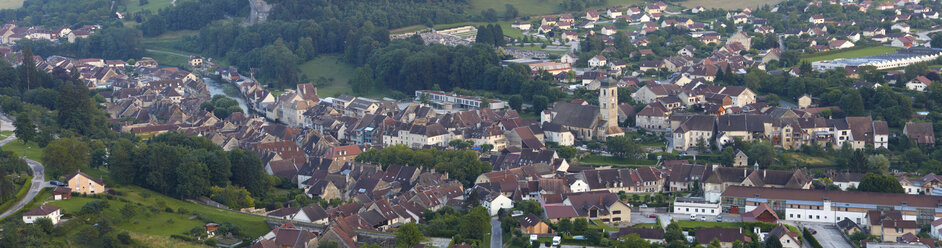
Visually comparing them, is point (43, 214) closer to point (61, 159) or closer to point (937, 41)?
point (61, 159)

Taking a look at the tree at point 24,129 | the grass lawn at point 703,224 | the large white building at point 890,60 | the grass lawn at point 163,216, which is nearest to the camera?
the grass lawn at point 163,216

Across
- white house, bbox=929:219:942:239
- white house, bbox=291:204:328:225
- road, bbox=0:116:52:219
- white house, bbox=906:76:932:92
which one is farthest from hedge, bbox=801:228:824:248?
road, bbox=0:116:52:219

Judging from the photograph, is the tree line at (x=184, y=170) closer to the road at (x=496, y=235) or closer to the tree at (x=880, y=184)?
the road at (x=496, y=235)

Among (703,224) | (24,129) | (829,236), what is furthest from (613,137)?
(24,129)

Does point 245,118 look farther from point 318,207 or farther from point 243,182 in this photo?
point 318,207

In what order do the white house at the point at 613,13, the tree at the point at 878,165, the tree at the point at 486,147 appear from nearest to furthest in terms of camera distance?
the tree at the point at 878,165, the tree at the point at 486,147, the white house at the point at 613,13

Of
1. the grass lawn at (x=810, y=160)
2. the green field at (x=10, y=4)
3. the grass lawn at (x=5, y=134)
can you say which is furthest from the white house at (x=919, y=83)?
the green field at (x=10, y=4)

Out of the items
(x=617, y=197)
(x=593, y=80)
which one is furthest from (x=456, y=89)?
(x=617, y=197)
